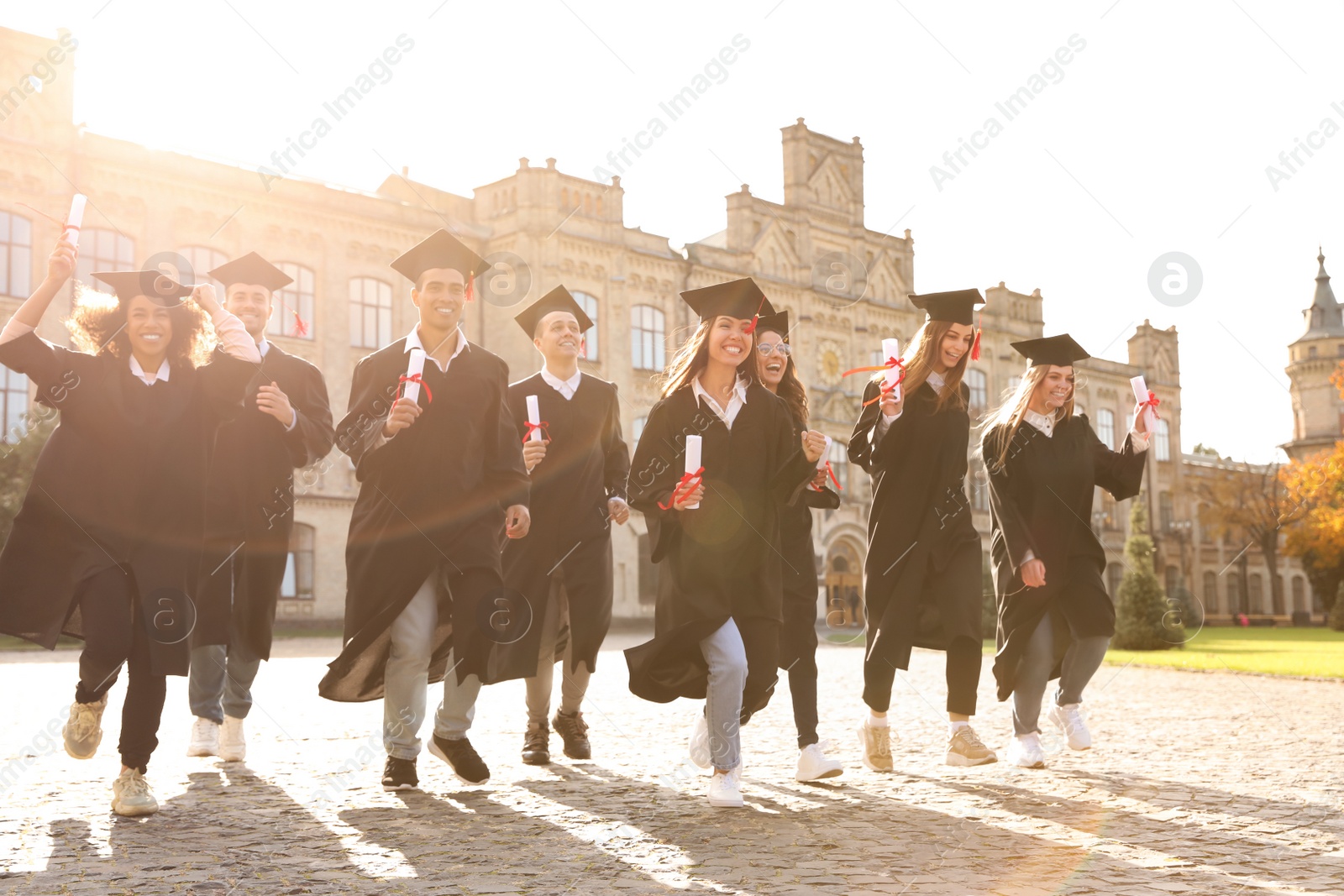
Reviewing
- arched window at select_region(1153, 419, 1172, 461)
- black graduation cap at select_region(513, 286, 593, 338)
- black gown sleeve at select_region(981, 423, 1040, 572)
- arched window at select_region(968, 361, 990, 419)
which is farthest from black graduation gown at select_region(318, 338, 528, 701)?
arched window at select_region(1153, 419, 1172, 461)

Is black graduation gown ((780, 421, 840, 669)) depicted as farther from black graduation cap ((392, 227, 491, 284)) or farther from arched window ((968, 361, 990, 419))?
arched window ((968, 361, 990, 419))

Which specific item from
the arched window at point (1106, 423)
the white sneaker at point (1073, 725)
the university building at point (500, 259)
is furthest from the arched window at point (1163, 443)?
the white sneaker at point (1073, 725)

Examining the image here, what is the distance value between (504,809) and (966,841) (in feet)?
6.60

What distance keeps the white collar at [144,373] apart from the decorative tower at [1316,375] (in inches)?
3284

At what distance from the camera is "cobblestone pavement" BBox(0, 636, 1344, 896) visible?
4.53 metres

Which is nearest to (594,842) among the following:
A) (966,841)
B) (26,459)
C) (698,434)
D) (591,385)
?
(966,841)

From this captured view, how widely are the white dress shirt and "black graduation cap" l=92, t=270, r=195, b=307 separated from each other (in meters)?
2.44

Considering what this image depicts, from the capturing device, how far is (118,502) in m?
6.00

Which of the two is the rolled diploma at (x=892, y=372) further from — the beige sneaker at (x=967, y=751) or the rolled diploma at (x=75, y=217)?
the rolled diploma at (x=75, y=217)

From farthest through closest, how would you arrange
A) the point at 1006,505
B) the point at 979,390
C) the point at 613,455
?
the point at 979,390, the point at 613,455, the point at 1006,505

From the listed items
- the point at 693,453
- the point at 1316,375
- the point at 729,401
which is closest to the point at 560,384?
the point at 729,401

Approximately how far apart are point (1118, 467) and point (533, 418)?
11.0 feet

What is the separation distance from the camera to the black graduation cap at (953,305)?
7449mm

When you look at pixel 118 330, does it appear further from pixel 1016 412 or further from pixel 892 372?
pixel 1016 412
